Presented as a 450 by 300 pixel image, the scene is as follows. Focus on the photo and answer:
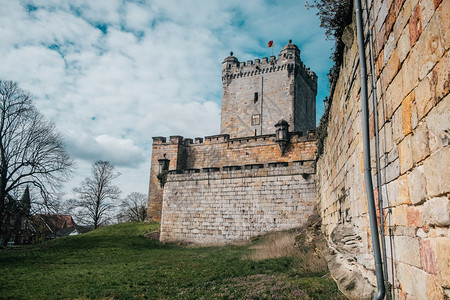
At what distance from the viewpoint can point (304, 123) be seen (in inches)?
1144

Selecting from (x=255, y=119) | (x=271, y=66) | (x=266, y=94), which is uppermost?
(x=271, y=66)

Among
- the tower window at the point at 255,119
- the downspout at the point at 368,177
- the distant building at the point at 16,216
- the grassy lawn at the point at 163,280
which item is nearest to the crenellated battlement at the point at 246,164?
the tower window at the point at 255,119

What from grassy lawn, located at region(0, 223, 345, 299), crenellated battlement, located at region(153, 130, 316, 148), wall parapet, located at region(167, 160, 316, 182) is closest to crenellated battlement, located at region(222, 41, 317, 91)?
crenellated battlement, located at region(153, 130, 316, 148)

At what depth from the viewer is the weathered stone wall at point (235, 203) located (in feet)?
50.6

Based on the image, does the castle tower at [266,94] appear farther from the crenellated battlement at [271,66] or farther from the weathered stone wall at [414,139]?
the weathered stone wall at [414,139]

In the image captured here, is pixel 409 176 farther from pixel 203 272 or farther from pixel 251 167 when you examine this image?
pixel 251 167

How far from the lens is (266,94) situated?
93.0 feet

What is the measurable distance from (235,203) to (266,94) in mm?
13983

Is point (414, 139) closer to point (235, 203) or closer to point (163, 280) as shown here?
point (163, 280)

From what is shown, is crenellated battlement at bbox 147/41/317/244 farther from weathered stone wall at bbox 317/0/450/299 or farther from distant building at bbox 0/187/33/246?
weathered stone wall at bbox 317/0/450/299

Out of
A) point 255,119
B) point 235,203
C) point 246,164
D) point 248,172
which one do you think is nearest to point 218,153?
point 246,164

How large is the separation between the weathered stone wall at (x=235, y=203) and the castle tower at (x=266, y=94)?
36.0ft

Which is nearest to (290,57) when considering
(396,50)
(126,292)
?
(126,292)

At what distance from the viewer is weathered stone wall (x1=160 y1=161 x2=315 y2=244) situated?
15.4 meters
